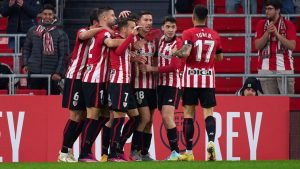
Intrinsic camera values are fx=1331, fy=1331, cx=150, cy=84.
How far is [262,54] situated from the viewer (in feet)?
73.1

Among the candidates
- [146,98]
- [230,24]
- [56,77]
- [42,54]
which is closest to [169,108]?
[146,98]

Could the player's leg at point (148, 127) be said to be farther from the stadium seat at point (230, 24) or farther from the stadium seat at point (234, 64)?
the stadium seat at point (230, 24)

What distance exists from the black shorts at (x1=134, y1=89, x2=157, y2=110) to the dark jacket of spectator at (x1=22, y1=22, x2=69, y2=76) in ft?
10.6

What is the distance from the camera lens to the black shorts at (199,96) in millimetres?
19031

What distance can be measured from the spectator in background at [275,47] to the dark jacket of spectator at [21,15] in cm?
466

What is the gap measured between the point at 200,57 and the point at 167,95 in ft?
2.78

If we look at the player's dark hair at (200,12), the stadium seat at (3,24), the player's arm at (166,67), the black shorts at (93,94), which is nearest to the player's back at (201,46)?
the player's dark hair at (200,12)

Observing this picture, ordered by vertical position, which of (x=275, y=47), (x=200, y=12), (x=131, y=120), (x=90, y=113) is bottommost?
(x=131, y=120)

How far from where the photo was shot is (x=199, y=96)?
19.2 meters

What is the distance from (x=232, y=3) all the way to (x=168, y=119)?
18.8 feet

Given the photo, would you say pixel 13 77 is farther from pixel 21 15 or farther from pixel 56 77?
pixel 21 15

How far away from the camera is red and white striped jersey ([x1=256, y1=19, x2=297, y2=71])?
72.4 ft

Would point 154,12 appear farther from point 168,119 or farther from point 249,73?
point 168,119

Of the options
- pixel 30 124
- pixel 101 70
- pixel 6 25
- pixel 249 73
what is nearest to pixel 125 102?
pixel 101 70
